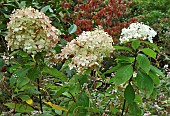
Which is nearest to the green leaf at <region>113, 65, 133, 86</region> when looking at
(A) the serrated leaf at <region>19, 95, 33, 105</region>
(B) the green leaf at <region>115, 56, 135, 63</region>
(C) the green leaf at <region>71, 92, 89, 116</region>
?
(B) the green leaf at <region>115, 56, 135, 63</region>

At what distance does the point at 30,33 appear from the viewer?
4.60 ft

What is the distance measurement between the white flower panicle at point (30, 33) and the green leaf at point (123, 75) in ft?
0.97

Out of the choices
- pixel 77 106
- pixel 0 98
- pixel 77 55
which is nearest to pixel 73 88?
pixel 77 106

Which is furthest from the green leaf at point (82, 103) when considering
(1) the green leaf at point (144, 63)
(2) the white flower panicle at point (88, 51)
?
(1) the green leaf at point (144, 63)

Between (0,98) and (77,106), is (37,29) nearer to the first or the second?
(77,106)

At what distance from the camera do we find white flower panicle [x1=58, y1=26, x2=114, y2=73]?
1.42 meters

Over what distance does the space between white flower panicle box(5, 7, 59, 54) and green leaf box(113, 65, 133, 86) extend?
0.30 m

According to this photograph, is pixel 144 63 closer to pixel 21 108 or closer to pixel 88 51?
pixel 88 51

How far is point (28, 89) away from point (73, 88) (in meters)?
0.26

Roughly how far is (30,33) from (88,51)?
230 mm

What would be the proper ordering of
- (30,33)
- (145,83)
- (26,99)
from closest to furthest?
(30,33) → (145,83) → (26,99)

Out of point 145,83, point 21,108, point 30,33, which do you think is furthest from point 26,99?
point 145,83

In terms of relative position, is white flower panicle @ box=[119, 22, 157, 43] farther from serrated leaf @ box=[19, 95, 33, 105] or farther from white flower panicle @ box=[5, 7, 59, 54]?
serrated leaf @ box=[19, 95, 33, 105]

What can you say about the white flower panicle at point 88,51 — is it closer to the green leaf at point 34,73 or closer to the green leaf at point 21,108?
the green leaf at point 34,73
